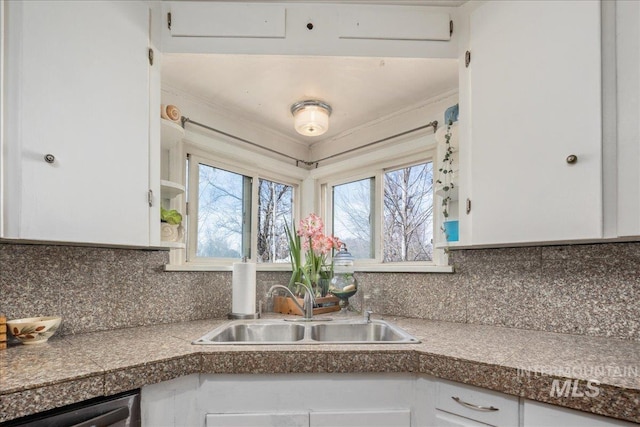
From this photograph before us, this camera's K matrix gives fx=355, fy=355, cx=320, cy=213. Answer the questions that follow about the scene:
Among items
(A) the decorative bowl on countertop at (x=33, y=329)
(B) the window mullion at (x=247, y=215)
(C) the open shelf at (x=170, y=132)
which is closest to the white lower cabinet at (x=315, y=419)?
(A) the decorative bowl on countertop at (x=33, y=329)

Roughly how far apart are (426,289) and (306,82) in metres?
1.17

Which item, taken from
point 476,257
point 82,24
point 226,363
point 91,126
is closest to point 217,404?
point 226,363

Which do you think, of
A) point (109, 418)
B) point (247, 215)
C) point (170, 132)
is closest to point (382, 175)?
point (247, 215)

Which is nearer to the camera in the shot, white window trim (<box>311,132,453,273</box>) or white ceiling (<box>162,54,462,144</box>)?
white ceiling (<box>162,54,462,144</box>)

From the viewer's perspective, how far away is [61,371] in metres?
0.86

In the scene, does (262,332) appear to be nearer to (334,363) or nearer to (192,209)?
(334,363)

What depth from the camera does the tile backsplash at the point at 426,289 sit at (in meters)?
1.21

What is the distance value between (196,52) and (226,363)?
1.20 m

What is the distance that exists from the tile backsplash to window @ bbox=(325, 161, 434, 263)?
1.12 ft

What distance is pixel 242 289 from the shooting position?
1659mm

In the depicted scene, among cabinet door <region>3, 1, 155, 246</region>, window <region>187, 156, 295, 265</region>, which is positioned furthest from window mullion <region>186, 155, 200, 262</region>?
cabinet door <region>3, 1, 155, 246</region>

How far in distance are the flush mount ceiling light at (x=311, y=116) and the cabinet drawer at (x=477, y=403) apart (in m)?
1.36

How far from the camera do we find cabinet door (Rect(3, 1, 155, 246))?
1014 millimetres

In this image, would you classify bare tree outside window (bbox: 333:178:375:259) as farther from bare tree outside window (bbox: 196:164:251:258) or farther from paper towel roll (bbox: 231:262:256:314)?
paper towel roll (bbox: 231:262:256:314)
